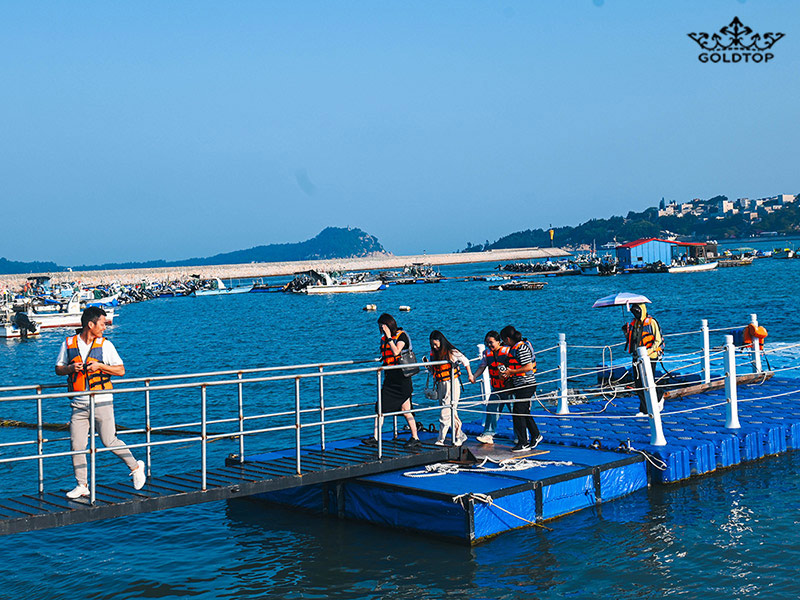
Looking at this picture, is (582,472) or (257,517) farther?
(257,517)

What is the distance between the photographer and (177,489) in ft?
33.8

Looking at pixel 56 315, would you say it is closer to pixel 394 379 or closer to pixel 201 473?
pixel 394 379

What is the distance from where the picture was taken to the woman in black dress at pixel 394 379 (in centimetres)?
1255

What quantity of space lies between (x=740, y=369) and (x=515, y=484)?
14916 millimetres

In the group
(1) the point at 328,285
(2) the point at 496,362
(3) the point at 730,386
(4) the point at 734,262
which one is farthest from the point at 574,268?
(2) the point at 496,362

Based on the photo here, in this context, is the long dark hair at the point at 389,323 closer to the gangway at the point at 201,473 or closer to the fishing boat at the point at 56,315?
the gangway at the point at 201,473

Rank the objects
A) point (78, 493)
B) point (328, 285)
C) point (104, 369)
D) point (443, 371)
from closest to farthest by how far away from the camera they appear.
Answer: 1. point (104, 369)
2. point (78, 493)
3. point (443, 371)
4. point (328, 285)

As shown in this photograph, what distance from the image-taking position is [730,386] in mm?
14781

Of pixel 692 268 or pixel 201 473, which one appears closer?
pixel 201 473

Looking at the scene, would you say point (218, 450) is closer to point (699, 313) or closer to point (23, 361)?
point (23, 361)

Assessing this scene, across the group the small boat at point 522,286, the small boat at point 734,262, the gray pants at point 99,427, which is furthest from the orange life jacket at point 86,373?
the small boat at point 734,262

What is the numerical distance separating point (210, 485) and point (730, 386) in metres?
9.45

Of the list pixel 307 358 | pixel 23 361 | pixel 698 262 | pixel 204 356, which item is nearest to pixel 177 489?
pixel 307 358

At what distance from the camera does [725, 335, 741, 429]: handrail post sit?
14.6 metres
